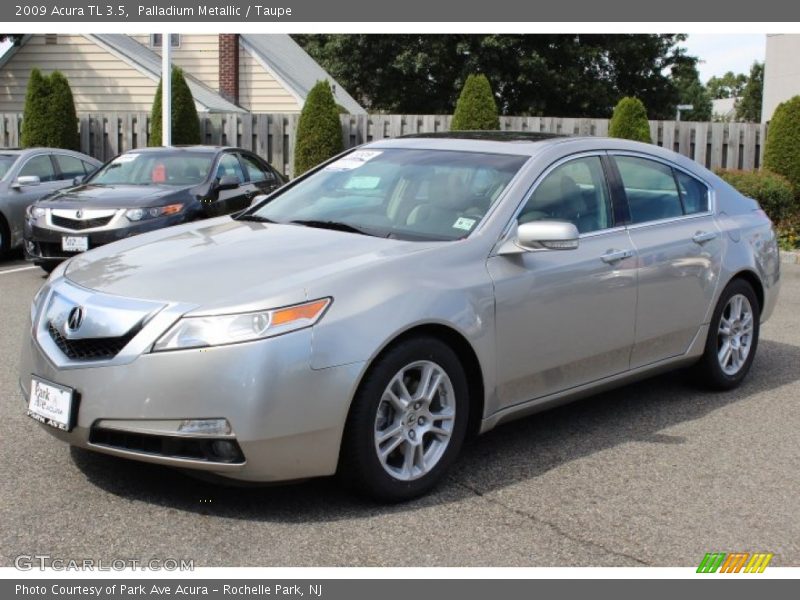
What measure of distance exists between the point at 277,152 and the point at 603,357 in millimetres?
16564

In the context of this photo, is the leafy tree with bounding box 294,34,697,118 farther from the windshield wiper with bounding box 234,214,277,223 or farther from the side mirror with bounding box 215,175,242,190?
the windshield wiper with bounding box 234,214,277,223

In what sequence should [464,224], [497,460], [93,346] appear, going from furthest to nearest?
[497,460], [464,224], [93,346]

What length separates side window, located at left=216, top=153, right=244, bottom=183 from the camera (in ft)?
40.5

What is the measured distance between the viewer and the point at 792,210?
15.6 meters

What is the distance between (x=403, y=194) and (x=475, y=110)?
49.0 feet

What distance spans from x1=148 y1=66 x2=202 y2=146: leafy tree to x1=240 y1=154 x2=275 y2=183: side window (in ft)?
27.4

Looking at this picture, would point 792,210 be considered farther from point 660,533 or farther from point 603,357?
point 660,533

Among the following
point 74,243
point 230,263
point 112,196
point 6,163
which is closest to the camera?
point 230,263

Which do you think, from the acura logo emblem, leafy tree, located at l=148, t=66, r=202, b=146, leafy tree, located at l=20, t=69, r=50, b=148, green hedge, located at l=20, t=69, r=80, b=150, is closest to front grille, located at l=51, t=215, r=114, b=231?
the acura logo emblem

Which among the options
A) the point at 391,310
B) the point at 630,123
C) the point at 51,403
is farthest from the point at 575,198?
the point at 630,123

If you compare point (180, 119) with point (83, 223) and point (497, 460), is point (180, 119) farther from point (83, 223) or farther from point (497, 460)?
point (497, 460)

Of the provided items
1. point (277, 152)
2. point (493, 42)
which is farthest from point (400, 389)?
point (493, 42)

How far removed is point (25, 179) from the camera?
12812mm

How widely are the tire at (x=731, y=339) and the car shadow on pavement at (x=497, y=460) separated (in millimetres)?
127
